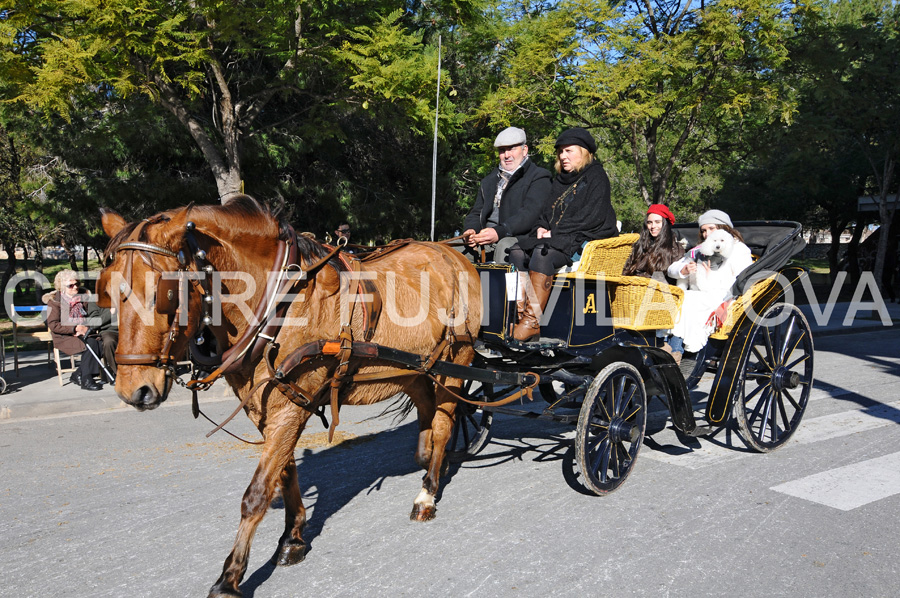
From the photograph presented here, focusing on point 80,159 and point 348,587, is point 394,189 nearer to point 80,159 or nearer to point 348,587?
point 80,159

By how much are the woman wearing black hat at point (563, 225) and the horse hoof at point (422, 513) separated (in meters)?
1.33

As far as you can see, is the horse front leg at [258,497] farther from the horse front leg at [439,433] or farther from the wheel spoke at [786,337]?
the wheel spoke at [786,337]

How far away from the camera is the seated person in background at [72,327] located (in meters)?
9.38

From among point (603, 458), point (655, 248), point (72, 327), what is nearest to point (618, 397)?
point (603, 458)

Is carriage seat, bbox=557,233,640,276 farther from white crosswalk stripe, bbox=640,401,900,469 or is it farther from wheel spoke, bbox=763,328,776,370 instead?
white crosswalk stripe, bbox=640,401,900,469

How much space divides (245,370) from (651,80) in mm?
11184

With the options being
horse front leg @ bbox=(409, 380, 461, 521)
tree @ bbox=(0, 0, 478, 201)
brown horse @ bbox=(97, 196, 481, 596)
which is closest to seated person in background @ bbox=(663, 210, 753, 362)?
horse front leg @ bbox=(409, 380, 461, 521)

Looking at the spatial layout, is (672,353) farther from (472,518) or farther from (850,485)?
(472,518)

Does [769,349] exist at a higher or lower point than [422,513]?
higher

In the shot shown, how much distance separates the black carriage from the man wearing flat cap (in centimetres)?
30

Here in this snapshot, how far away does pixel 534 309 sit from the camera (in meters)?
4.95

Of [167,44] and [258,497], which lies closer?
[258,497]

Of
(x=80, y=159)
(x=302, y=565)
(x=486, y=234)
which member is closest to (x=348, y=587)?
(x=302, y=565)

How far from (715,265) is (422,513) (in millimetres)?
3414
